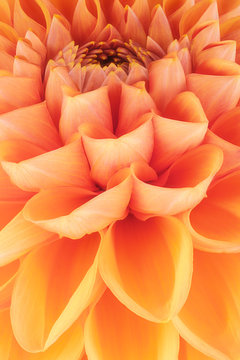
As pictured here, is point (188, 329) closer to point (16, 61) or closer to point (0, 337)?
point (0, 337)

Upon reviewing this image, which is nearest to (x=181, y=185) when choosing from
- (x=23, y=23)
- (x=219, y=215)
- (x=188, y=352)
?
(x=219, y=215)

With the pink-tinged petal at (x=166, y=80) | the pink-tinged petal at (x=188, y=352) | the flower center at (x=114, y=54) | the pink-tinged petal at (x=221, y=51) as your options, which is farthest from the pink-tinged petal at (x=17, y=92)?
the pink-tinged petal at (x=188, y=352)

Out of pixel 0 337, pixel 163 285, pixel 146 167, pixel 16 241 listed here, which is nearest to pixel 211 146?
pixel 146 167

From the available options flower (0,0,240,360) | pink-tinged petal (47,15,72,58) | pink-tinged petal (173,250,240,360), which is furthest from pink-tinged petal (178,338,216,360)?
pink-tinged petal (47,15,72,58)

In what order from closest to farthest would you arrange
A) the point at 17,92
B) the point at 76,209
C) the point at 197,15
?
the point at 76,209 < the point at 17,92 < the point at 197,15

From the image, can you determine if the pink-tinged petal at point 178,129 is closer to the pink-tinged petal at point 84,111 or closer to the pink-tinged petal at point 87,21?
the pink-tinged petal at point 84,111

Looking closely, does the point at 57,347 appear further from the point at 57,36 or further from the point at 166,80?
the point at 57,36
